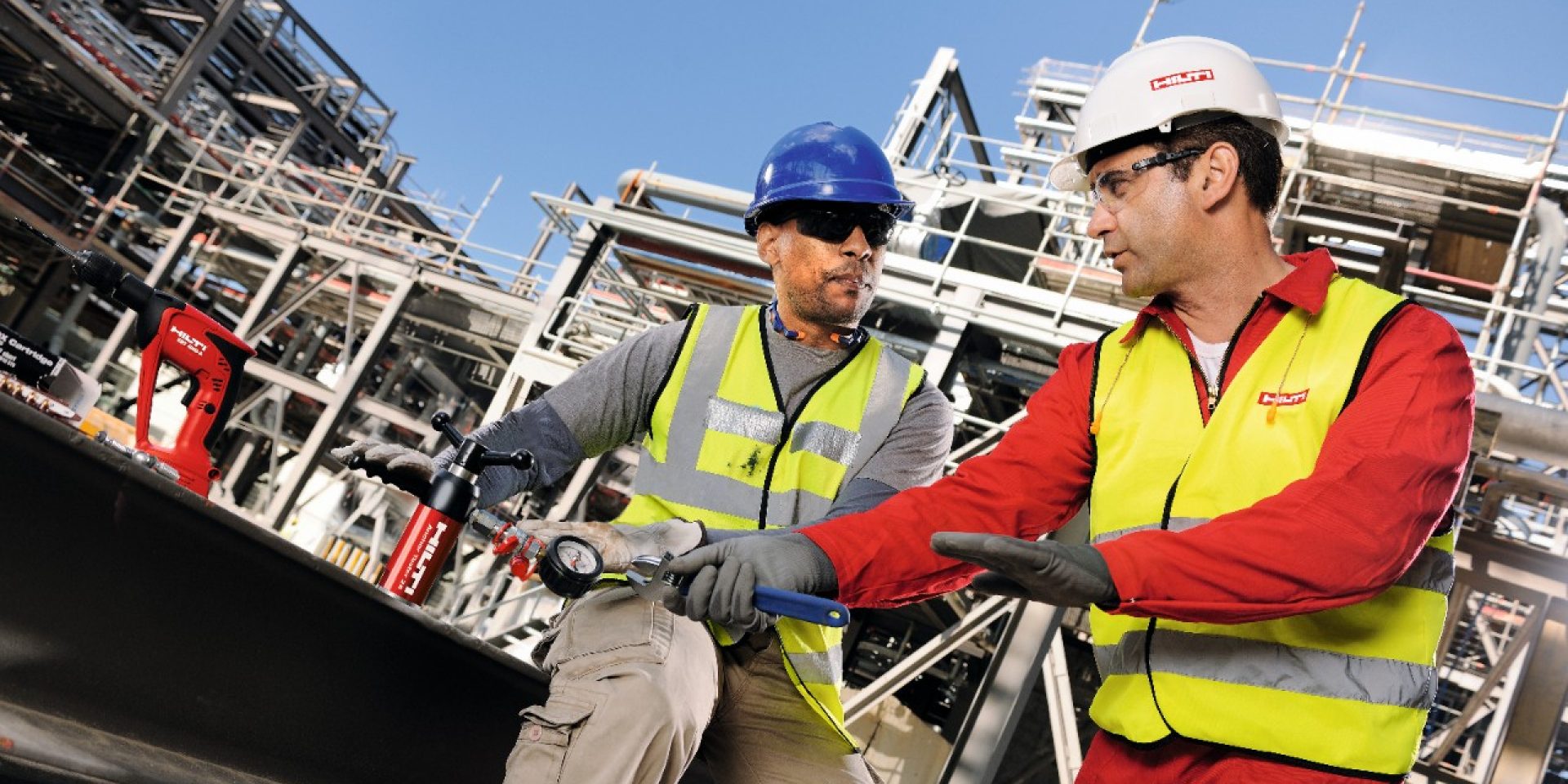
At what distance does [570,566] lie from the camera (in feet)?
6.77

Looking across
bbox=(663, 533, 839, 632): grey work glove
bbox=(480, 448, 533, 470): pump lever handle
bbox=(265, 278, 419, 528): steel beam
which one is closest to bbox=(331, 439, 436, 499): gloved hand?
bbox=(480, 448, 533, 470): pump lever handle

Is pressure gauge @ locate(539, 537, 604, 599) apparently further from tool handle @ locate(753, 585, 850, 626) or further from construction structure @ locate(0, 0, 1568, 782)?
construction structure @ locate(0, 0, 1568, 782)

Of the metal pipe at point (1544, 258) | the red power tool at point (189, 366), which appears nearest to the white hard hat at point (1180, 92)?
the red power tool at point (189, 366)

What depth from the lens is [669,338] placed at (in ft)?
9.02

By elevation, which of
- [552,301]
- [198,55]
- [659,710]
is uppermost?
[198,55]

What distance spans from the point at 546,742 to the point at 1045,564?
3.41 feet

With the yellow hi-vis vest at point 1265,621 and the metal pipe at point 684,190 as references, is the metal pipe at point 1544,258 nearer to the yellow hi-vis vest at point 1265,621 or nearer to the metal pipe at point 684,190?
the metal pipe at point 684,190

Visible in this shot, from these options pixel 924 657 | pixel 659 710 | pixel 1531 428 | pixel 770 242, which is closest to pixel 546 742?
pixel 659 710

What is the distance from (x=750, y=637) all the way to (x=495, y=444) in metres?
→ 0.79

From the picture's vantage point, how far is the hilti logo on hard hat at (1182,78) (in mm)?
2078

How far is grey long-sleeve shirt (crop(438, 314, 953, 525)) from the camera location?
2664 millimetres

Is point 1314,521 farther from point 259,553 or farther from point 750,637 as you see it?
point 259,553

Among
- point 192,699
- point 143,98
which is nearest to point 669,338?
point 192,699

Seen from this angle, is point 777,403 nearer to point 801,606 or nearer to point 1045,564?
point 801,606
